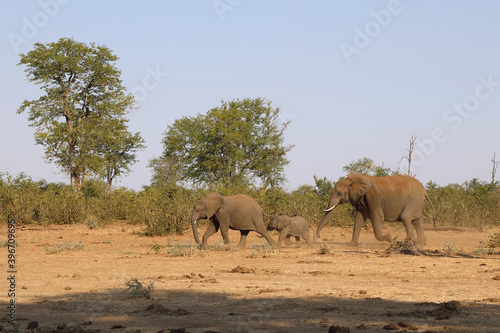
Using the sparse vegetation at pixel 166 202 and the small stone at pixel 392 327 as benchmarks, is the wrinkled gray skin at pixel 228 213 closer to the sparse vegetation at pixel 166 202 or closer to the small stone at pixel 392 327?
the sparse vegetation at pixel 166 202

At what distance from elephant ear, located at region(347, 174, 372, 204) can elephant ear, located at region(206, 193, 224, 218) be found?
3709mm

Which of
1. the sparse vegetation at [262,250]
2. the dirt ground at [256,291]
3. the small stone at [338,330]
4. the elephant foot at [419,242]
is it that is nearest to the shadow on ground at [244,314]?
the dirt ground at [256,291]

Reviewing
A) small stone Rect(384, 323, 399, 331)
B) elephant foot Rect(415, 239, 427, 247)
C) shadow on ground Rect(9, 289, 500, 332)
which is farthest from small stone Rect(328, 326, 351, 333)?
elephant foot Rect(415, 239, 427, 247)

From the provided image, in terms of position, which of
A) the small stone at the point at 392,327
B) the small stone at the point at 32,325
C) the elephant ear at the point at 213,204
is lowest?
the small stone at the point at 32,325

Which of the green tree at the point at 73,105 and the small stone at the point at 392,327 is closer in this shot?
the small stone at the point at 392,327

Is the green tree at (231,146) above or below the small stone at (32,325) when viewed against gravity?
above

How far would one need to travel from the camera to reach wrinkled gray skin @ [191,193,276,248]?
680 inches

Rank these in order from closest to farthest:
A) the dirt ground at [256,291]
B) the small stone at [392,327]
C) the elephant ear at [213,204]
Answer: the small stone at [392,327] → the dirt ground at [256,291] → the elephant ear at [213,204]

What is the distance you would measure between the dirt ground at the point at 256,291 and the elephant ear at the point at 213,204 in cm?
115

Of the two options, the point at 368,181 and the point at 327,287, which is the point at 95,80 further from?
the point at 327,287

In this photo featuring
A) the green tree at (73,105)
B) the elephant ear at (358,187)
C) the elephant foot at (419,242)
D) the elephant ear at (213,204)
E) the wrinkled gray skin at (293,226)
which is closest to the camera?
the elephant ear at (213,204)

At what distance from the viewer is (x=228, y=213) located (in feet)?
57.4

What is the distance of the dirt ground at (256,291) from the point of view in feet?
22.2

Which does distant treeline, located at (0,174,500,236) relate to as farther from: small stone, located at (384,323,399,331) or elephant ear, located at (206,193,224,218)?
small stone, located at (384,323,399,331)
